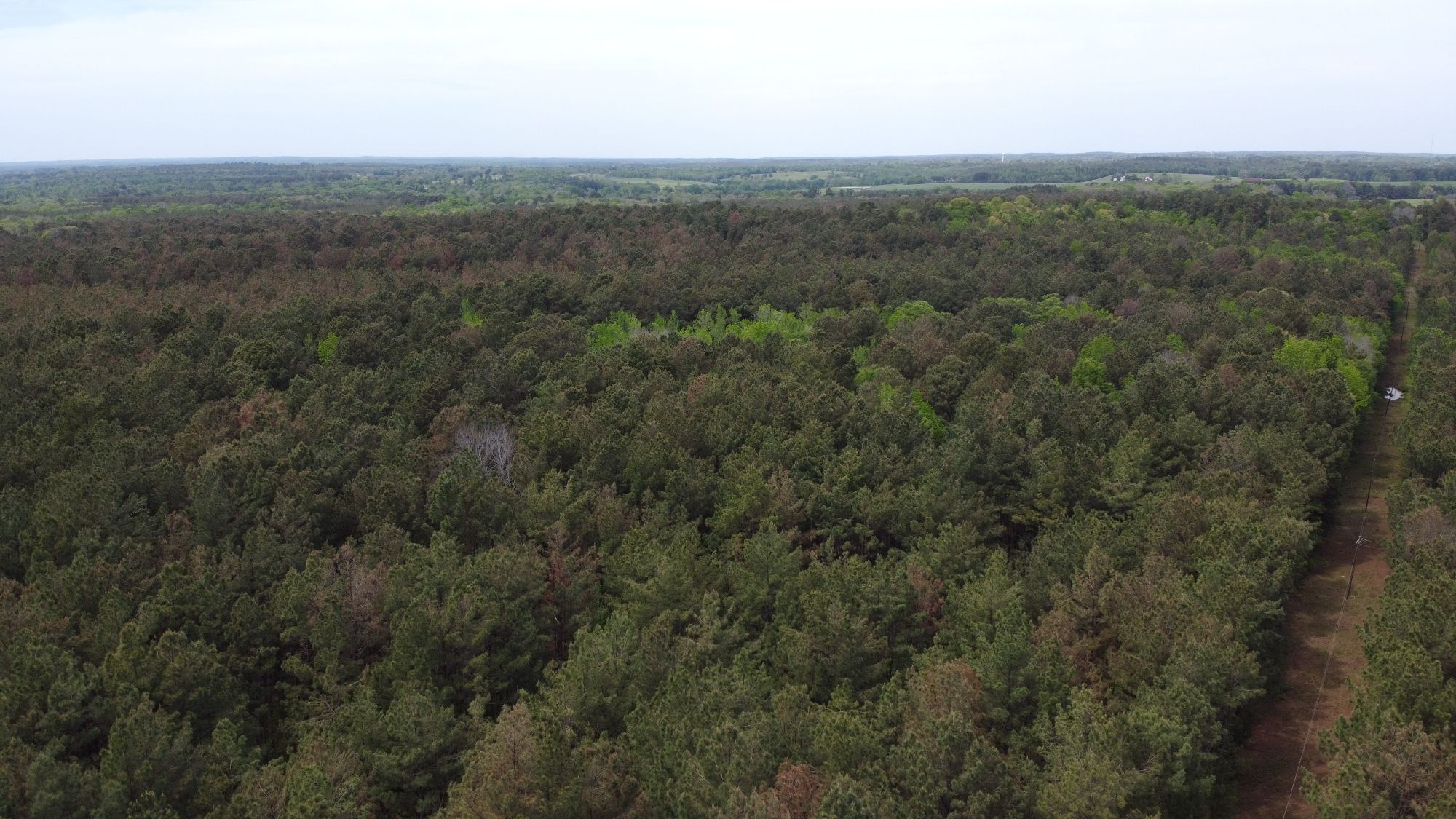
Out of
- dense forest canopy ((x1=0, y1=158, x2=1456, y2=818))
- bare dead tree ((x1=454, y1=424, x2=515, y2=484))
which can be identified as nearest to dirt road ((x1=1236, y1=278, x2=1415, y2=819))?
dense forest canopy ((x1=0, y1=158, x2=1456, y2=818))

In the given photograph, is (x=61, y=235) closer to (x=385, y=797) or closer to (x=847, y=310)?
(x=847, y=310)

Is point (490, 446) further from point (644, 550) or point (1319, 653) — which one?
point (1319, 653)

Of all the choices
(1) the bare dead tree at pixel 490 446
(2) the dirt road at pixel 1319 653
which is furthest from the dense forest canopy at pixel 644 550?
(2) the dirt road at pixel 1319 653

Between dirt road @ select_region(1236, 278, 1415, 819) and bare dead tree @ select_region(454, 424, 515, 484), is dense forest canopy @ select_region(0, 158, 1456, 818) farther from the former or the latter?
dirt road @ select_region(1236, 278, 1415, 819)

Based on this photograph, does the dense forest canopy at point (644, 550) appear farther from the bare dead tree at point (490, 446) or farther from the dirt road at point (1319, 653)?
the dirt road at point (1319, 653)

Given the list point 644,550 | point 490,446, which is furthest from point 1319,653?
point 490,446

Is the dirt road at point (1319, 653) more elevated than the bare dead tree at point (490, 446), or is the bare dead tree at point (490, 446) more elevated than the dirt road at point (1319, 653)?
the bare dead tree at point (490, 446)
